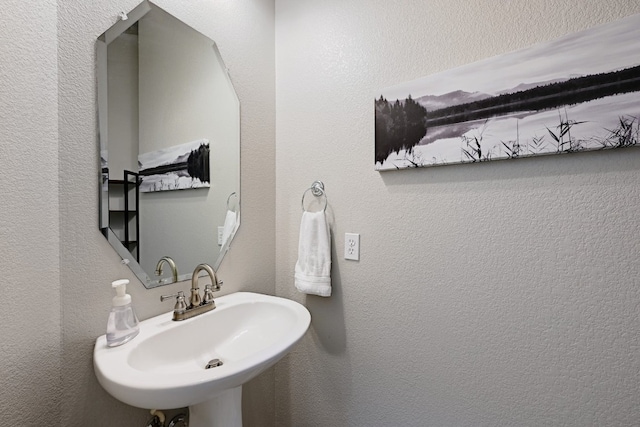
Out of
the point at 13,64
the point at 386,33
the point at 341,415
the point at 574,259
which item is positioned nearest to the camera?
the point at 13,64

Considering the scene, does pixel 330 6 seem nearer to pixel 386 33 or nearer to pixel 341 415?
pixel 386 33

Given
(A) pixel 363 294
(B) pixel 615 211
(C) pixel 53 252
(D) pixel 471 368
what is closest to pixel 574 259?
(B) pixel 615 211

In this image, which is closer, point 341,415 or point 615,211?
point 615,211

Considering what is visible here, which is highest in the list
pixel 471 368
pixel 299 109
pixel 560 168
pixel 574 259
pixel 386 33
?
pixel 386 33

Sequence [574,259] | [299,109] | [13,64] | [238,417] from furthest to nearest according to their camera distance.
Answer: [299,109] < [238,417] < [574,259] < [13,64]

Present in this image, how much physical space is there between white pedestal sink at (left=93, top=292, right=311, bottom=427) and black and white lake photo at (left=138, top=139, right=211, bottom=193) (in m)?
0.49

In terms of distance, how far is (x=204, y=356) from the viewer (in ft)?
3.37

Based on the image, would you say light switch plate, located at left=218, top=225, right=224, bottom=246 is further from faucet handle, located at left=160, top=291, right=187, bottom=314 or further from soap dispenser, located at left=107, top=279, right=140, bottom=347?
soap dispenser, located at left=107, top=279, right=140, bottom=347

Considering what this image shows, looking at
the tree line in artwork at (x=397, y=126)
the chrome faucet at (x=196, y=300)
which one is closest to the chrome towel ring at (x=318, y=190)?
the tree line in artwork at (x=397, y=126)

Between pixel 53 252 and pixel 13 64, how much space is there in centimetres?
50

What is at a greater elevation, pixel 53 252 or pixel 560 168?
pixel 560 168

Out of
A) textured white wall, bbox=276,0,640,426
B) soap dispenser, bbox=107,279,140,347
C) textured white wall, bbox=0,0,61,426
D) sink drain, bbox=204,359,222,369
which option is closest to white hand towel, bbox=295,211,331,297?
textured white wall, bbox=276,0,640,426

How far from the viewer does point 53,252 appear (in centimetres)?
79

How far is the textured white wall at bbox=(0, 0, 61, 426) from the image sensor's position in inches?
28.0
